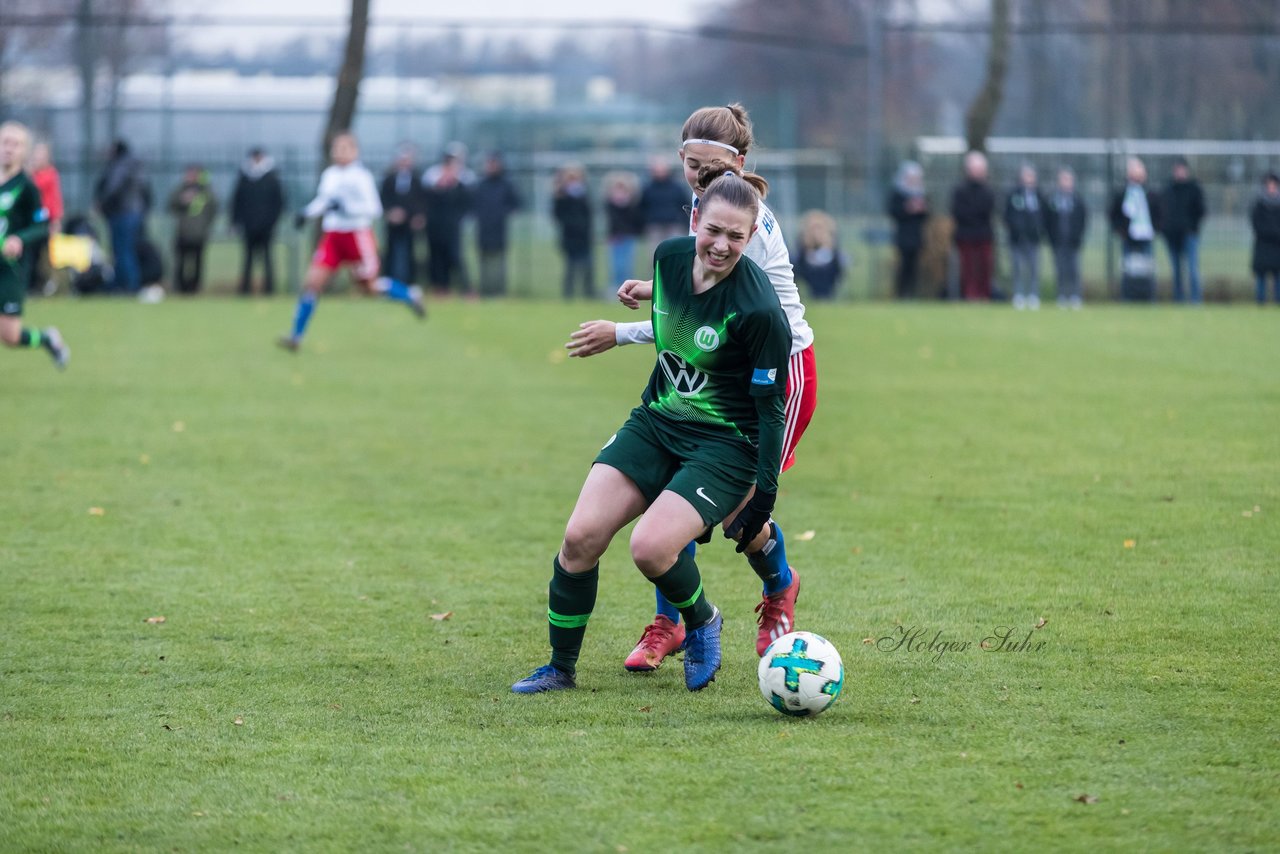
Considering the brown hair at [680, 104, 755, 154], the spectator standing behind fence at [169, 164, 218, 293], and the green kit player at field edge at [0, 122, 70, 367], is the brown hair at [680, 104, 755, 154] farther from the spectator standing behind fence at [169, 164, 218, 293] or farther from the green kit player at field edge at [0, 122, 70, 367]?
the spectator standing behind fence at [169, 164, 218, 293]

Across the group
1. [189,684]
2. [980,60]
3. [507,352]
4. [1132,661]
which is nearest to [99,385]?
Answer: [507,352]

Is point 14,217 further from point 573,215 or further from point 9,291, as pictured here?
point 573,215

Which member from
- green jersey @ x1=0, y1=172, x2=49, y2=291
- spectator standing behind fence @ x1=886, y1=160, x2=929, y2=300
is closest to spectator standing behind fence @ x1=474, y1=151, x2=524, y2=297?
spectator standing behind fence @ x1=886, y1=160, x2=929, y2=300

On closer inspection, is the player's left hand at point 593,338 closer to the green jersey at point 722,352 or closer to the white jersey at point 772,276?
the white jersey at point 772,276

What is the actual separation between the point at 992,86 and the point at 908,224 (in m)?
4.85

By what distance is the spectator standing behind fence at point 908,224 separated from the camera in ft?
79.4

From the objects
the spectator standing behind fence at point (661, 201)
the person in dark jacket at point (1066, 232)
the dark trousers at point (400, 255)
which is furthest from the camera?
the dark trousers at point (400, 255)

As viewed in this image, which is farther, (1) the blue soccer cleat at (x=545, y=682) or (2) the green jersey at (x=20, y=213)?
(2) the green jersey at (x=20, y=213)

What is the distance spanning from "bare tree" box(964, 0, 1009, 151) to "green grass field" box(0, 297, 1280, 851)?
1601 centimetres

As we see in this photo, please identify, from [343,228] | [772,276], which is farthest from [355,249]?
[772,276]

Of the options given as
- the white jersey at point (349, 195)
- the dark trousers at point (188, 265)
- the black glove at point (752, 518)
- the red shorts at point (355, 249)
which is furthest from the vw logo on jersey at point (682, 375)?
the dark trousers at point (188, 265)

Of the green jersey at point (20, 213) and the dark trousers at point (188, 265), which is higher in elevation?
the green jersey at point (20, 213)

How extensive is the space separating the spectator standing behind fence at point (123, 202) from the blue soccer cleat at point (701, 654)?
1978 cm

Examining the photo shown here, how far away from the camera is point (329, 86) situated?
29094 millimetres
